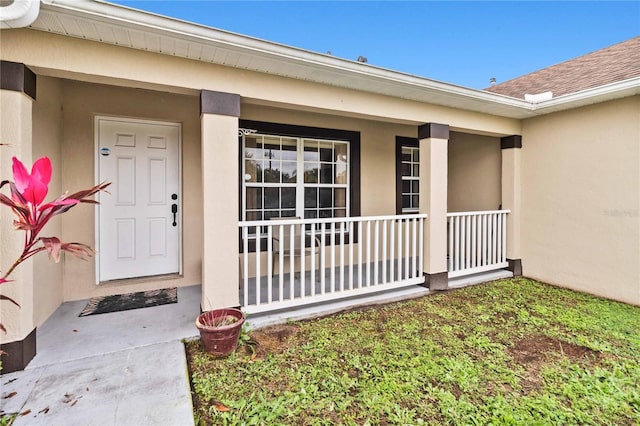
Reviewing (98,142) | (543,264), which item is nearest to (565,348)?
(543,264)

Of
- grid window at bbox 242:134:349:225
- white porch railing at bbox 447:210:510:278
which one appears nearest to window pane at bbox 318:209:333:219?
grid window at bbox 242:134:349:225

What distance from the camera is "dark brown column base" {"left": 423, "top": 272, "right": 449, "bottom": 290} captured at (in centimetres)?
432

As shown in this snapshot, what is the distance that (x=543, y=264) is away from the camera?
488cm

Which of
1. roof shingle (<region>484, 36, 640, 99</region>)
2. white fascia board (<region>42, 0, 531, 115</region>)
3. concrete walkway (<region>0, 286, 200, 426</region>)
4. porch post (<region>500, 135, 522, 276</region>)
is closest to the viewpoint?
concrete walkway (<region>0, 286, 200, 426</region>)

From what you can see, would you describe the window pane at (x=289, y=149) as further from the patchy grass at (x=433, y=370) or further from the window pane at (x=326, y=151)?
the patchy grass at (x=433, y=370)

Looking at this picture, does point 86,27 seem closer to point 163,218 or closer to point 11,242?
point 11,242

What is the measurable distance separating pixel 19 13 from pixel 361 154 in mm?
4305

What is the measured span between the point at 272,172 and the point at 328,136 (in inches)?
44.2

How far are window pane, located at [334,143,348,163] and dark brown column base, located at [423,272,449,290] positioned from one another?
7.66ft

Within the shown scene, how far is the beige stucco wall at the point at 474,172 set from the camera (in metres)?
5.61

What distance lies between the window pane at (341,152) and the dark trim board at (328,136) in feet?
0.31

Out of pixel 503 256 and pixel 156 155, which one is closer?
pixel 156 155

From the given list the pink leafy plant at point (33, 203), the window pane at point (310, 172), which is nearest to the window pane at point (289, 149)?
the window pane at point (310, 172)

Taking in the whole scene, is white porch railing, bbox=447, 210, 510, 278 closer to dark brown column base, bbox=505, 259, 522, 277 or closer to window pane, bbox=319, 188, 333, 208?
dark brown column base, bbox=505, 259, 522, 277
